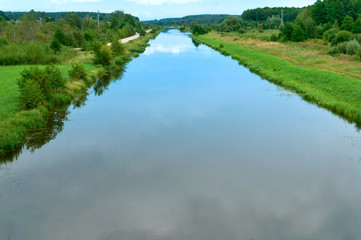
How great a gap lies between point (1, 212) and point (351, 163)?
12253 mm

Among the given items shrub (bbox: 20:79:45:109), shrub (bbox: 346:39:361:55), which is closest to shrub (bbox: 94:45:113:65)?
shrub (bbox: 20:79:45:109)

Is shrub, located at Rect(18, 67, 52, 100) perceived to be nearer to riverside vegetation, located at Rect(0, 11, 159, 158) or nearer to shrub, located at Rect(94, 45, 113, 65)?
riverside vegetation, located at Rect(0, 11, 159, 158)

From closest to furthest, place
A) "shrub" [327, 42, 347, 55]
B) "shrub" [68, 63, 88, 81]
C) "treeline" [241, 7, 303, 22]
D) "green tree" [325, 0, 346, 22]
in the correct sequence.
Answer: "shrub" [68, 63, 88, 81]
"shrub" [327, 42, 347, 55]
"green tree" [325, 0, 346, 22]
"treeline" [241, 7, 303, 22]

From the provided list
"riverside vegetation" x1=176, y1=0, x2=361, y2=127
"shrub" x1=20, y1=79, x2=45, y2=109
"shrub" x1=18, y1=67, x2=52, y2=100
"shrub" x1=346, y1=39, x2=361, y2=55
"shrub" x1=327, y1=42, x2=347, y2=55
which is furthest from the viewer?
"shrub" x1=327, y1=42, x2=347, y2=55

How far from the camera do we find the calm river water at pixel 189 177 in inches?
334

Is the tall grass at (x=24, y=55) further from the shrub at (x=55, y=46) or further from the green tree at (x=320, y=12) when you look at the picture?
the green tree at (x=320, y=12)

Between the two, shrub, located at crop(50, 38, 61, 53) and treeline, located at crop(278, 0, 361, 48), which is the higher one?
treeline, located at crop(278, 0, 361, 48)

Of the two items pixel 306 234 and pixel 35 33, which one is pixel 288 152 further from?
pixel 35 33

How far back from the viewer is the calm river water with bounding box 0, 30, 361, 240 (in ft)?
27.9

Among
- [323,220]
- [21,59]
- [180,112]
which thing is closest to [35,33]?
[21,59]

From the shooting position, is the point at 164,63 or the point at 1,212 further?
the point at 164,63

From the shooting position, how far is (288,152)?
1329 centimetres

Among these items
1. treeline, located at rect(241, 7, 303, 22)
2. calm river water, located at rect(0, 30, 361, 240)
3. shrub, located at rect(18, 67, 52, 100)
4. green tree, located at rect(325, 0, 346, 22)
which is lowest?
calm river water, located at rect(0, 30, 361, 240)

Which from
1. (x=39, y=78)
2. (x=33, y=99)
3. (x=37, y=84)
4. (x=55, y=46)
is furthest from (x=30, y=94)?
(x=55, y=46)
